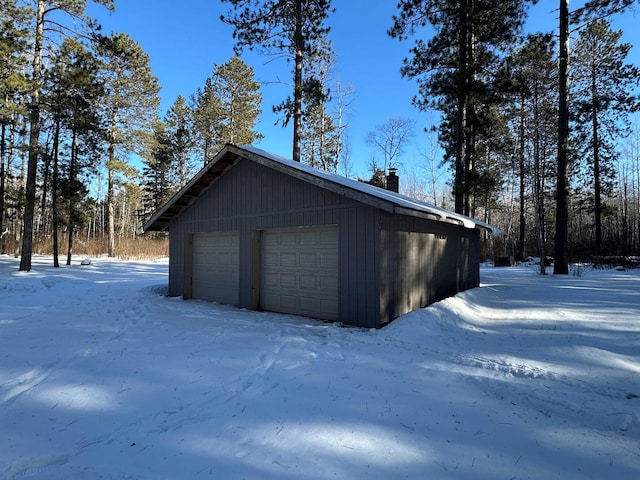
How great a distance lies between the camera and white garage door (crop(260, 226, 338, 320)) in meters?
7.07

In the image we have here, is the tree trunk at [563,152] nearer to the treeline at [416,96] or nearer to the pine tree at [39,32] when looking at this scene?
the treeline at [416,96]

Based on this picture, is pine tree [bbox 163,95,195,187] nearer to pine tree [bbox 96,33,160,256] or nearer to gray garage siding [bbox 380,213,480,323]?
pine tree [bbox 96,33,160,256]

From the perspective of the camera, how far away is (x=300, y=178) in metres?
7.07

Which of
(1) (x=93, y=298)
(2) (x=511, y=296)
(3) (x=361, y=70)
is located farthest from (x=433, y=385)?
(3) (x=361, y=70)

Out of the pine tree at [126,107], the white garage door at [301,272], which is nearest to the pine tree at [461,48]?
the white garage door at [301,272]

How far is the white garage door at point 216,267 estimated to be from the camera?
29.1 feet

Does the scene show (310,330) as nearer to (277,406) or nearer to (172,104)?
(277,406)

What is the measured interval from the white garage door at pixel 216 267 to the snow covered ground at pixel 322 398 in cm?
218

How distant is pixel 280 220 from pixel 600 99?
14.0 metres

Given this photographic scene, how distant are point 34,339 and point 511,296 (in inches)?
415

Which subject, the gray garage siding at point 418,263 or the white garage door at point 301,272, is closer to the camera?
the gray garage siding at point 418,263

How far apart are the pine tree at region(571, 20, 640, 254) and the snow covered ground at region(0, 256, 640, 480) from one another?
40.2 feet

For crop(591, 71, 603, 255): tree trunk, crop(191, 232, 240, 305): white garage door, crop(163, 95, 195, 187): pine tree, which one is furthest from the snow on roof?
crop(163, 95, 195, 187): pine tree

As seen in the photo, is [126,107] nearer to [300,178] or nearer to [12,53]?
[12,53]
